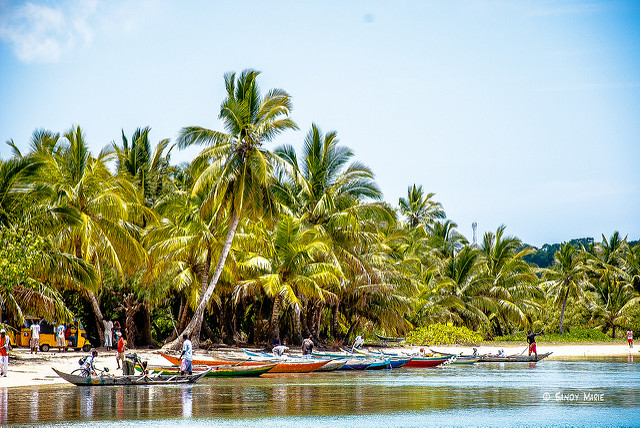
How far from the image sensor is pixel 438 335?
47625 mm

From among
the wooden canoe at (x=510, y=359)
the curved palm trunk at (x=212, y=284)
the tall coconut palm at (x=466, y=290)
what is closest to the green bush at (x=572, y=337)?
the tall coconut palm at (x=466, y=290)

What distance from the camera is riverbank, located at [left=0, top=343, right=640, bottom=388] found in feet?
77.4

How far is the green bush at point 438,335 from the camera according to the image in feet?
156

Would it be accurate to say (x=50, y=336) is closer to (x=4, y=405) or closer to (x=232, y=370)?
(x=232, y=370)

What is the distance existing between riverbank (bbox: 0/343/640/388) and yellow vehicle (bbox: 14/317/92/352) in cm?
92

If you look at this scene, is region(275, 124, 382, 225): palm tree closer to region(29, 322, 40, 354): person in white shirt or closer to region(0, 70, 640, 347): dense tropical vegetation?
region(0, 70, 640, 347): dense tropical vegetation

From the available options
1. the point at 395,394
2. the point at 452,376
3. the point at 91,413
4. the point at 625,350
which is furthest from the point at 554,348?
the point at 91,413

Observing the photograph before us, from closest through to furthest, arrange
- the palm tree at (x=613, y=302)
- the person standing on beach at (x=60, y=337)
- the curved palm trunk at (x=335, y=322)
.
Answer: the person standing on beach at (x=60, y=337) → the curved palm trunk at (x=335, y=322) → the palm tree at (x=613, y=302)

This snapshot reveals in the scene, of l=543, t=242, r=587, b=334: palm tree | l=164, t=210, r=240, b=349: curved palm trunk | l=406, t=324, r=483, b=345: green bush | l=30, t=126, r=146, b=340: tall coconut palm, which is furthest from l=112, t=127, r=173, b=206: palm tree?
l=543, t=242, r=587, b=334: palm tree

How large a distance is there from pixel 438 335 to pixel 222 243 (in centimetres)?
1943

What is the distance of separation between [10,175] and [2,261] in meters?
4.41

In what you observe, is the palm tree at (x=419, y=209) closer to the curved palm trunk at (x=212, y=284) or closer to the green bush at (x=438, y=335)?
the green bush at (x=438, y=335)

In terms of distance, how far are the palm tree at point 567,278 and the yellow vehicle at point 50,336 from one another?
143ft

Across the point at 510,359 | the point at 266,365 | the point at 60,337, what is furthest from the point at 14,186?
the point at 510,359
